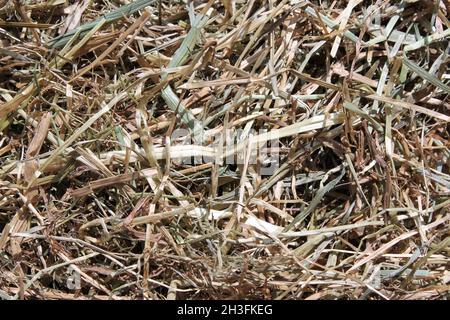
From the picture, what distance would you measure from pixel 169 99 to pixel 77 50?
0.23 m

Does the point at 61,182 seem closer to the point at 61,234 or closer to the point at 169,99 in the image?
the point at 61,234

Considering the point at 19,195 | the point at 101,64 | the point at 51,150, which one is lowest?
the point at 19,195

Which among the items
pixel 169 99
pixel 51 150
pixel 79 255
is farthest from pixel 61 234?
pixel 169 99

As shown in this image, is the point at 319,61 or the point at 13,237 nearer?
the point at 13,237

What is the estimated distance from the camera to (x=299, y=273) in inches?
58.2

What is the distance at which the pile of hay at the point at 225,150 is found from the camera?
1487 mm

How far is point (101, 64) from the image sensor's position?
159cm

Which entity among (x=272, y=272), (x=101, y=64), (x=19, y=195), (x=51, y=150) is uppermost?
(x=101, y=64)

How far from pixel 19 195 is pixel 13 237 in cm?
9

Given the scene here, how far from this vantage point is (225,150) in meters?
1.53

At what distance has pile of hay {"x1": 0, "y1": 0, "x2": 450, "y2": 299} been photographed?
4.88ft

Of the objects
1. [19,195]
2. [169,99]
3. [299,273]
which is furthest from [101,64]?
[299,273]

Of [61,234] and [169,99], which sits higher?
[169,99]

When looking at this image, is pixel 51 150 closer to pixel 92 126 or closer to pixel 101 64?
pixel 92 126
